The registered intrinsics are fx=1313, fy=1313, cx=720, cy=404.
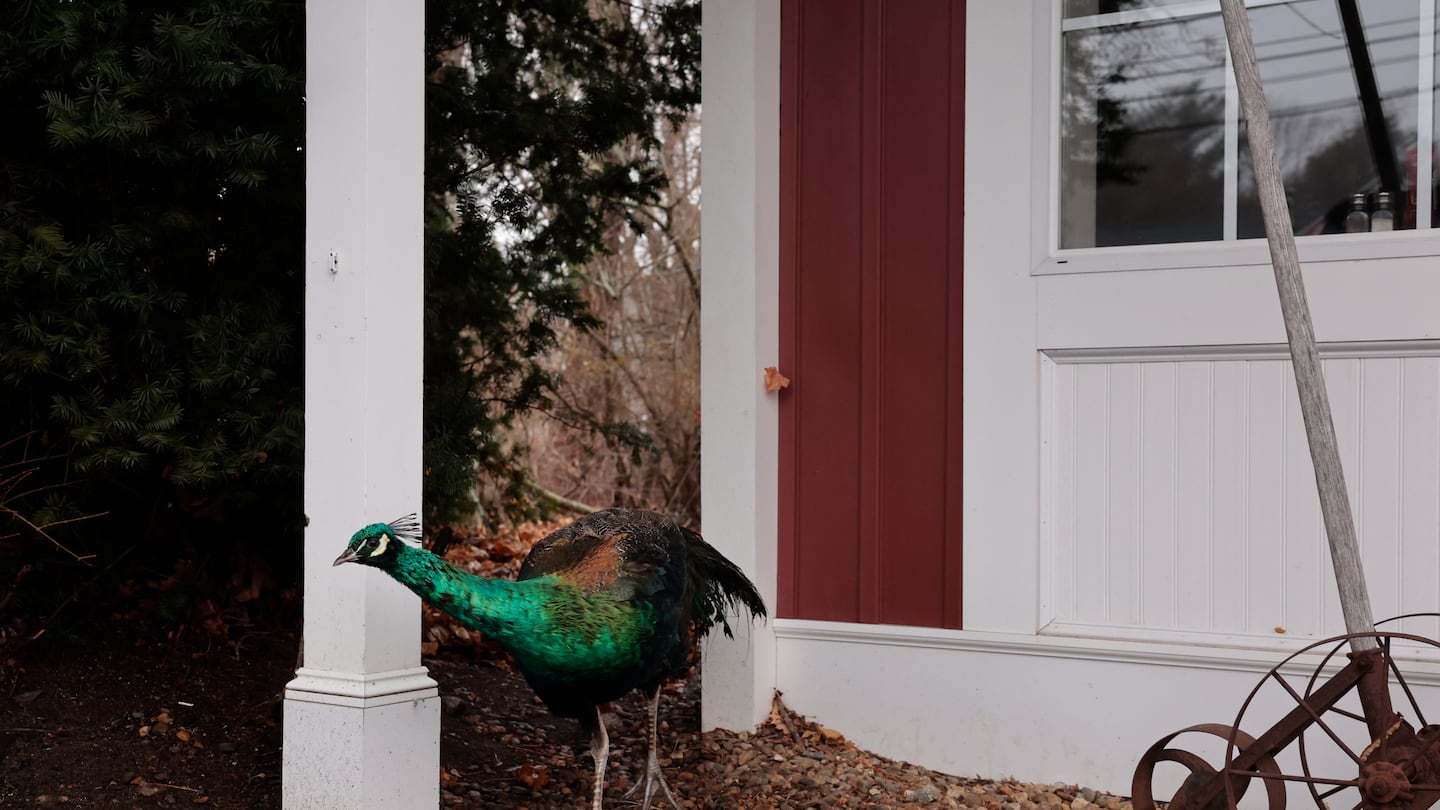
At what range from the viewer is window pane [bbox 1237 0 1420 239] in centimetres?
446

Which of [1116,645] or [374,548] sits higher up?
[374,548]

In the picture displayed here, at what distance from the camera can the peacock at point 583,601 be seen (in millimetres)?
3408

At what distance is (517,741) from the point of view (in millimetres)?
5527

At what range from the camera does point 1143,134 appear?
4.88 m

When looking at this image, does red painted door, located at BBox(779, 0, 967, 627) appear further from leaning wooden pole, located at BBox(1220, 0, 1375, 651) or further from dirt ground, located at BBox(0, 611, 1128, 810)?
leaning wooden pole, located at BBox(1220, 0, 1375, 651)

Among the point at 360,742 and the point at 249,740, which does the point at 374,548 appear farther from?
the point at 249,740

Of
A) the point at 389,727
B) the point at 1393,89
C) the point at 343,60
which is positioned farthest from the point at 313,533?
the point at 1393,89

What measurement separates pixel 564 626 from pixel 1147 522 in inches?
90.7

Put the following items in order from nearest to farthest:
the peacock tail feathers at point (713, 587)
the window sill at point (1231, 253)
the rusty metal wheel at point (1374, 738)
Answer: the rusty metal wheel at point (1374, 738), the window sill at point (1231, 253), the peacock tail feathers at point (713, 587)

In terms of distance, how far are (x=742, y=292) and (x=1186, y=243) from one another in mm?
1741

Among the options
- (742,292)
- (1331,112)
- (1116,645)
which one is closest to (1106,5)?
(1331,112)

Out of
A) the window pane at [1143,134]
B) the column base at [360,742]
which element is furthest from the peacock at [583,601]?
the window pane at [1143,134]

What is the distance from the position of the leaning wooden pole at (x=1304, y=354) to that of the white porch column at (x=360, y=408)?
2.45m

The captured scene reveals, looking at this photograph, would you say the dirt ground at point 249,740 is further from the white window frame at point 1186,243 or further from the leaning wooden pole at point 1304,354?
the white window frame at point 1186,243
